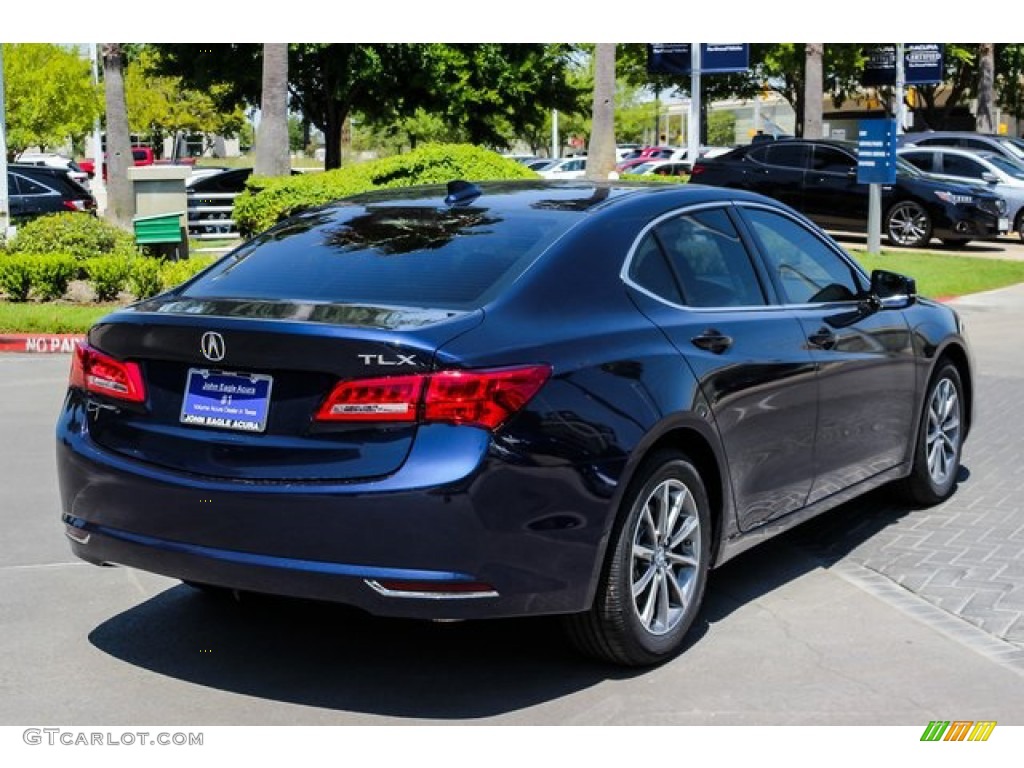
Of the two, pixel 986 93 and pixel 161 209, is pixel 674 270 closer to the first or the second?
pixel 161 209

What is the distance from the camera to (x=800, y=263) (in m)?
6.27

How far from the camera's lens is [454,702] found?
15.2 feet

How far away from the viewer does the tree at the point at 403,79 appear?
1348 inches

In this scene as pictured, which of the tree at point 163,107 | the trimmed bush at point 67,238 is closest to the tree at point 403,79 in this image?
the trimmed bush at point 67,238

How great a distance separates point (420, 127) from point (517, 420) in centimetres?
6066

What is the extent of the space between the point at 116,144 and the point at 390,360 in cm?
2356

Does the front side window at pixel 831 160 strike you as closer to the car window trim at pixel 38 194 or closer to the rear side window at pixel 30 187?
the car window trim at pixel 38 194

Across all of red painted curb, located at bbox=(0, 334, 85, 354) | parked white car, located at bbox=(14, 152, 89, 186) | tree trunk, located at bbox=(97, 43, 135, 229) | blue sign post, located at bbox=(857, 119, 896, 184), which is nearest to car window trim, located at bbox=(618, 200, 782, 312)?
red painted curb, located at bbox=(0, 334, 85, 354)

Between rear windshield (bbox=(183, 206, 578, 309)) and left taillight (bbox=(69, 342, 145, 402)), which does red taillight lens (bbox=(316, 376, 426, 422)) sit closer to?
rear windshield (bbox=(183, 206, 578, 309))

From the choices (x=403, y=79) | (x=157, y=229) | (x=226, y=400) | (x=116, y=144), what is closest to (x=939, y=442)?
(x=226, y=400)

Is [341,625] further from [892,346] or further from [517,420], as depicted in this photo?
[892,346]

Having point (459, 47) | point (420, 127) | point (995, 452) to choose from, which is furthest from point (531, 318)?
point (420, 127)

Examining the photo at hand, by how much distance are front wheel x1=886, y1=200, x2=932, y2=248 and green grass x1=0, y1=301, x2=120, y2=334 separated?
14.6 m

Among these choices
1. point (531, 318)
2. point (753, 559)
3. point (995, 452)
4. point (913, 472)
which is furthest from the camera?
point (995, 452)
